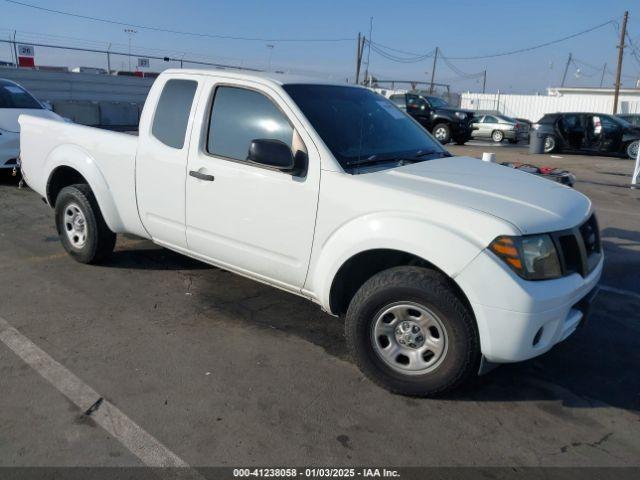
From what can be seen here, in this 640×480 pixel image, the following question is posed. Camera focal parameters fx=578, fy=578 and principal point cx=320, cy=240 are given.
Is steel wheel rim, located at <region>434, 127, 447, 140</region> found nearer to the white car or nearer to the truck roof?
the white car

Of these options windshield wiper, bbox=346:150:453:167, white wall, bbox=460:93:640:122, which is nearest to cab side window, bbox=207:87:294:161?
windshield wiper, bbox=346:150:453:167

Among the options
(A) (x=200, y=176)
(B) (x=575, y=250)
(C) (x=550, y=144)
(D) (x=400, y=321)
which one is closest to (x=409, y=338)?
(D) (x=400, y=321)

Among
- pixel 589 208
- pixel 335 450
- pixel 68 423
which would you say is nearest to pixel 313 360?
pixel 335 450

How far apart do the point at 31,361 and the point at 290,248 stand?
5.95 feet

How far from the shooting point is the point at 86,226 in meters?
5.37

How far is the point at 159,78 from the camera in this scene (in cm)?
480

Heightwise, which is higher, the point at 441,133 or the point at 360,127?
the point at 360,127

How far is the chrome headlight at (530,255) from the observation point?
305 centimetres

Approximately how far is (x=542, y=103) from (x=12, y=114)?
43036 mm

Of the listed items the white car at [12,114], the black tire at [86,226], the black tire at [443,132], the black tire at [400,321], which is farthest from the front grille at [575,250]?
the black tire at [443,132]

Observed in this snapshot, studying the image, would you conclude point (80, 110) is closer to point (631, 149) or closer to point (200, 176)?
point (631, 149)

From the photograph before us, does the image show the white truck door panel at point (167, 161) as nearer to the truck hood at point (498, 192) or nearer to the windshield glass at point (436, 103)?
the truck hood at point (498, 192)

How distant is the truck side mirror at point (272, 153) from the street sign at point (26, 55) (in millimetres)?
23245

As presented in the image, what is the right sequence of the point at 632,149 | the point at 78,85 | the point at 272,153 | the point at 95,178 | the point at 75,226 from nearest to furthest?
the point at 272,153 < the point at 95,178 < the point at 75,226 < the point at 632,149 < the point at 78,85
